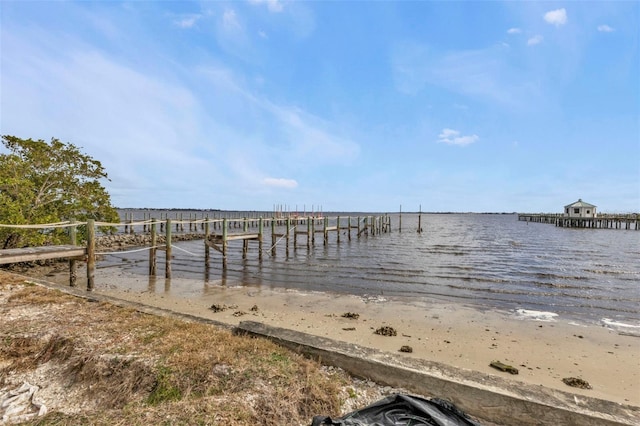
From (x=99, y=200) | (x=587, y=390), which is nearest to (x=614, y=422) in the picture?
(x=587, y=390)

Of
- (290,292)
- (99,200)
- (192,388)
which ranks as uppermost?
(99,200)

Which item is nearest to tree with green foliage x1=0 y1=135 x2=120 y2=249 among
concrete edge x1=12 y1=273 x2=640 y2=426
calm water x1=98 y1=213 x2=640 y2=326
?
calm water x1=98 y1=213 x2=640 y2=326

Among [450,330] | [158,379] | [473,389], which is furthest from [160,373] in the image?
[450,330]

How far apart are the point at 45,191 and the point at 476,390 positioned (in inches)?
712

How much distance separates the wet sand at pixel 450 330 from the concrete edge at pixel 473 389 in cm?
211

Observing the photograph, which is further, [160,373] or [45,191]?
[45,191]

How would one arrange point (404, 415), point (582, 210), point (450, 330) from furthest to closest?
point (582, 210) → point (450, 330) → point (404, 415)

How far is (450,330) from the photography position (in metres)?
8.15

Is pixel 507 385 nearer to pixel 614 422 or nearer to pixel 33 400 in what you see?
pixel 614 422

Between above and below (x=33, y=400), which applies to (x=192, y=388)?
above

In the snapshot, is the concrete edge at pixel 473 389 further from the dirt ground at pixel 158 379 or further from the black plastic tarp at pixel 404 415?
the black plastic tarp at pixel 404 415

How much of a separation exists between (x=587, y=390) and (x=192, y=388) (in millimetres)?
5910

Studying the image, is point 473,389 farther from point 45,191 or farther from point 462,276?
point 45,191

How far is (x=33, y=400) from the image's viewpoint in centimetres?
350
